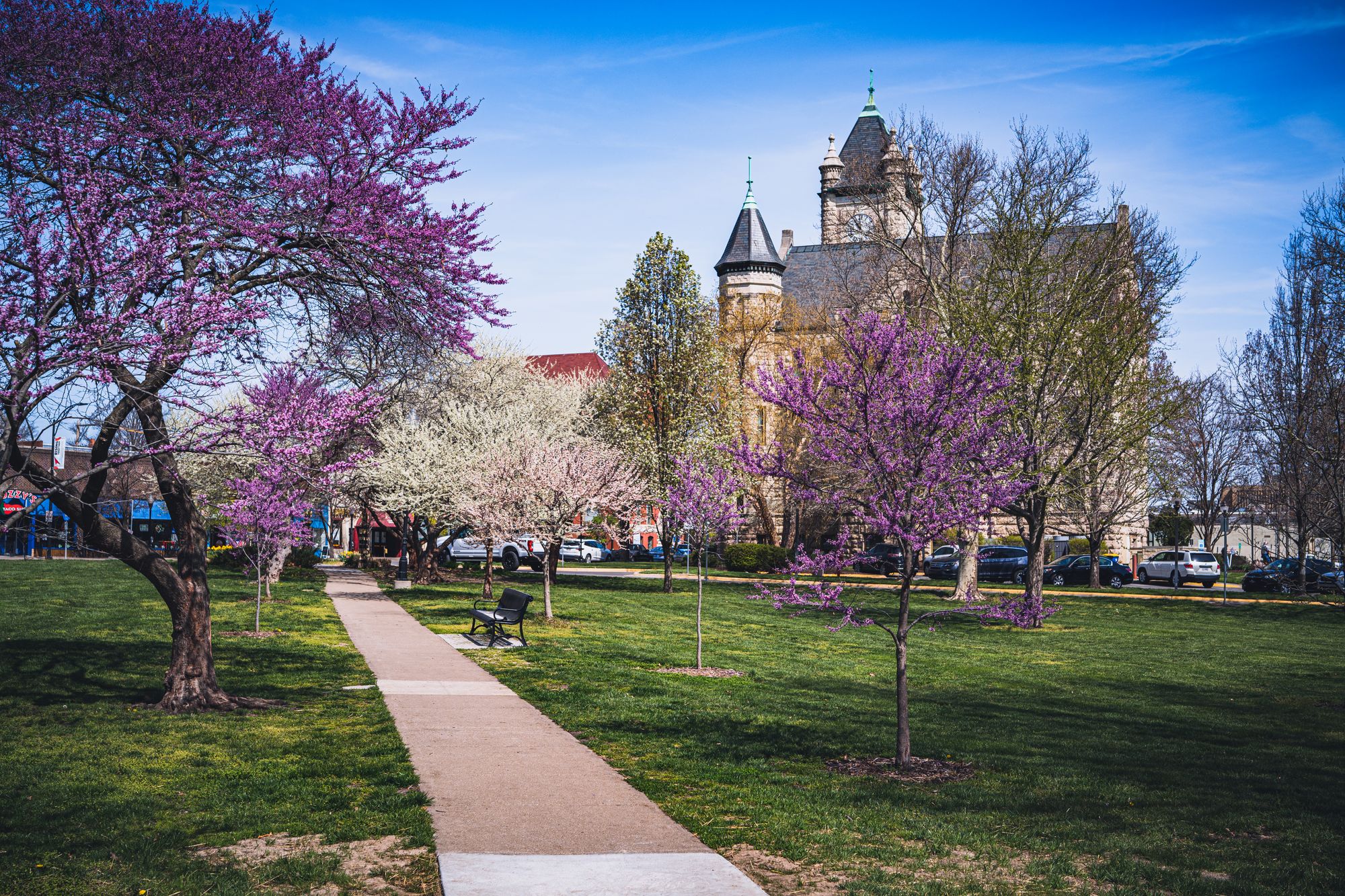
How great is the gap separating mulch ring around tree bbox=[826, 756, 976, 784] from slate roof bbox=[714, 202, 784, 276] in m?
53.8

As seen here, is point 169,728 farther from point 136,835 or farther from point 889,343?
point 889,343

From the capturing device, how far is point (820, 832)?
7305 millimetres

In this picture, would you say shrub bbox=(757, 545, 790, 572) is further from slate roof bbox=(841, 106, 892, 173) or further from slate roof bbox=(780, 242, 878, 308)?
slate roof bbox=(841, 106, 892, 173)

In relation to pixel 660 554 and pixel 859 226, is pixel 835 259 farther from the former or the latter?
→ pixel 660 554

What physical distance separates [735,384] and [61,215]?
97.5 feet

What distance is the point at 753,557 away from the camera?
48969mm

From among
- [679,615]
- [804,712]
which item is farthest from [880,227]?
[804,712]

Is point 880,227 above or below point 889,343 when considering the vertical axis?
above

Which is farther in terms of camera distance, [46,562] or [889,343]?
[46,562]

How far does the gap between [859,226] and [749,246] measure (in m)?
29.9

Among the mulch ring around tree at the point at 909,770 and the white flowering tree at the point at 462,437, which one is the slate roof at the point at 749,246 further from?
the mulch ring around tree at the point at 909,770

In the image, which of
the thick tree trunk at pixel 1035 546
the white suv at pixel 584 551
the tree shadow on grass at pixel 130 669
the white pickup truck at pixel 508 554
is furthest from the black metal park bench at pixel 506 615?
the white suv at pixel 584 551

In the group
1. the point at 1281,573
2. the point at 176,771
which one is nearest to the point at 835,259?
the point at 1281,573

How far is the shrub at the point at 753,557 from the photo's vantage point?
48.4 metres
